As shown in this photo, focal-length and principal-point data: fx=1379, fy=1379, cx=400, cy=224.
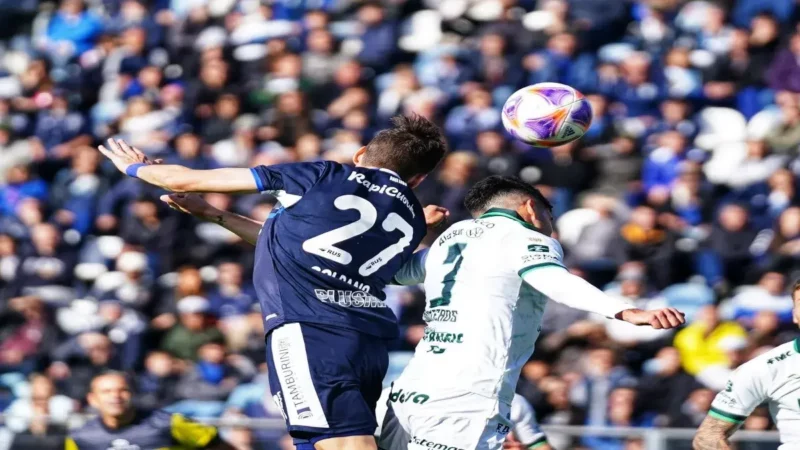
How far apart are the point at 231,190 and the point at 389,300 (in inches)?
274

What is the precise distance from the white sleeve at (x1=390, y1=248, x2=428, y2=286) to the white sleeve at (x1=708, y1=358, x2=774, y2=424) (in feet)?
5.90

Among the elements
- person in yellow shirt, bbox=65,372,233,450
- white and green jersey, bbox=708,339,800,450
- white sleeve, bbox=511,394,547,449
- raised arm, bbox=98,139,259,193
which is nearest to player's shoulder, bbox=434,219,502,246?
raised arm, bbox=98,139,259,193

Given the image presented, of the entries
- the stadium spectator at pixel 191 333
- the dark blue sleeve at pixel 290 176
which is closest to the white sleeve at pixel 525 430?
the dark blue sleeve at pixel 290 176

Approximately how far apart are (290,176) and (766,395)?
284 centimetres

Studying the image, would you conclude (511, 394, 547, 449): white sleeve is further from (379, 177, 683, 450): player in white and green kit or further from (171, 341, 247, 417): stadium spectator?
(171, 341, 247, 417): stadium spectator

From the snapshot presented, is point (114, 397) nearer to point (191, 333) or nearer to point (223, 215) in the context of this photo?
point (223, 215)

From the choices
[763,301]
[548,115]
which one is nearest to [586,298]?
[548,115]

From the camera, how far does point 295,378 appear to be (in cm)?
626

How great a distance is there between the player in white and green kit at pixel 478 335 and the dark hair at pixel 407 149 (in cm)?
42

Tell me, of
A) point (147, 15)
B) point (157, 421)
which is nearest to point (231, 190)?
point (157, 421)

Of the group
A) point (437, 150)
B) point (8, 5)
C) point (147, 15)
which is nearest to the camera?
point (437, 150)

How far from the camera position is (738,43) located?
16.0 metres

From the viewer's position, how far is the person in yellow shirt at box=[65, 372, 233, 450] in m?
9.05

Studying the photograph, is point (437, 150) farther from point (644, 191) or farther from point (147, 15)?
point (147, 15)
